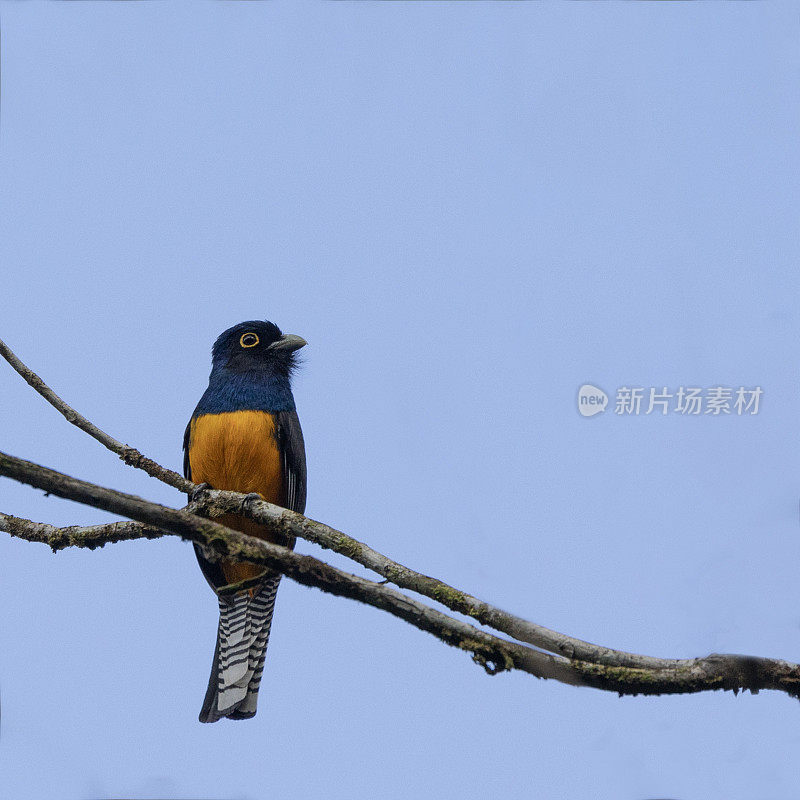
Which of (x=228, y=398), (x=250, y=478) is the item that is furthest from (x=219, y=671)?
(x=228, y=398)

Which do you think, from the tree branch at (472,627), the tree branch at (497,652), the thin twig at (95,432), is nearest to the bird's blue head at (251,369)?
the thin twig at (95,432)

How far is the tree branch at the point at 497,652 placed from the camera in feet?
12.3

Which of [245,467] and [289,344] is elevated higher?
[289,344]

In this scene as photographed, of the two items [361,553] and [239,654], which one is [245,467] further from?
[361,553]

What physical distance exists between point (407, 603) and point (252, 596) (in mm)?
4019

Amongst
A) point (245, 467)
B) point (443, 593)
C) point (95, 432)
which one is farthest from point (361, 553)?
point (245, 467)

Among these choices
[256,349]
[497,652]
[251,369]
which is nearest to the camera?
[497,652]

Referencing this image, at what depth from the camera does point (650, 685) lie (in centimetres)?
378

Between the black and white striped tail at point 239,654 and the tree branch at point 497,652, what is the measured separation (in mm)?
3564

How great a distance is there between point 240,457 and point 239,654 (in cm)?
153

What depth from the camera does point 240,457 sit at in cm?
716

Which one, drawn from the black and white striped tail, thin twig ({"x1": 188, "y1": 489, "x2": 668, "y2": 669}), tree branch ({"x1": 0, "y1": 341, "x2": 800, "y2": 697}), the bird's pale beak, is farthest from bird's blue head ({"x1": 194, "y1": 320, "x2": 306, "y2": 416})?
tree branch ({"x1": 0, "y1": 341, "x2": 800, "y2": 697})

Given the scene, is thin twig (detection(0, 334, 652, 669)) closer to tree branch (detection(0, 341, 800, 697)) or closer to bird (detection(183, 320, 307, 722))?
tree branch (detection(0, 341, 800, 697))

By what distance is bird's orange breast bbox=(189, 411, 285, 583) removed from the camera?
282 inches
